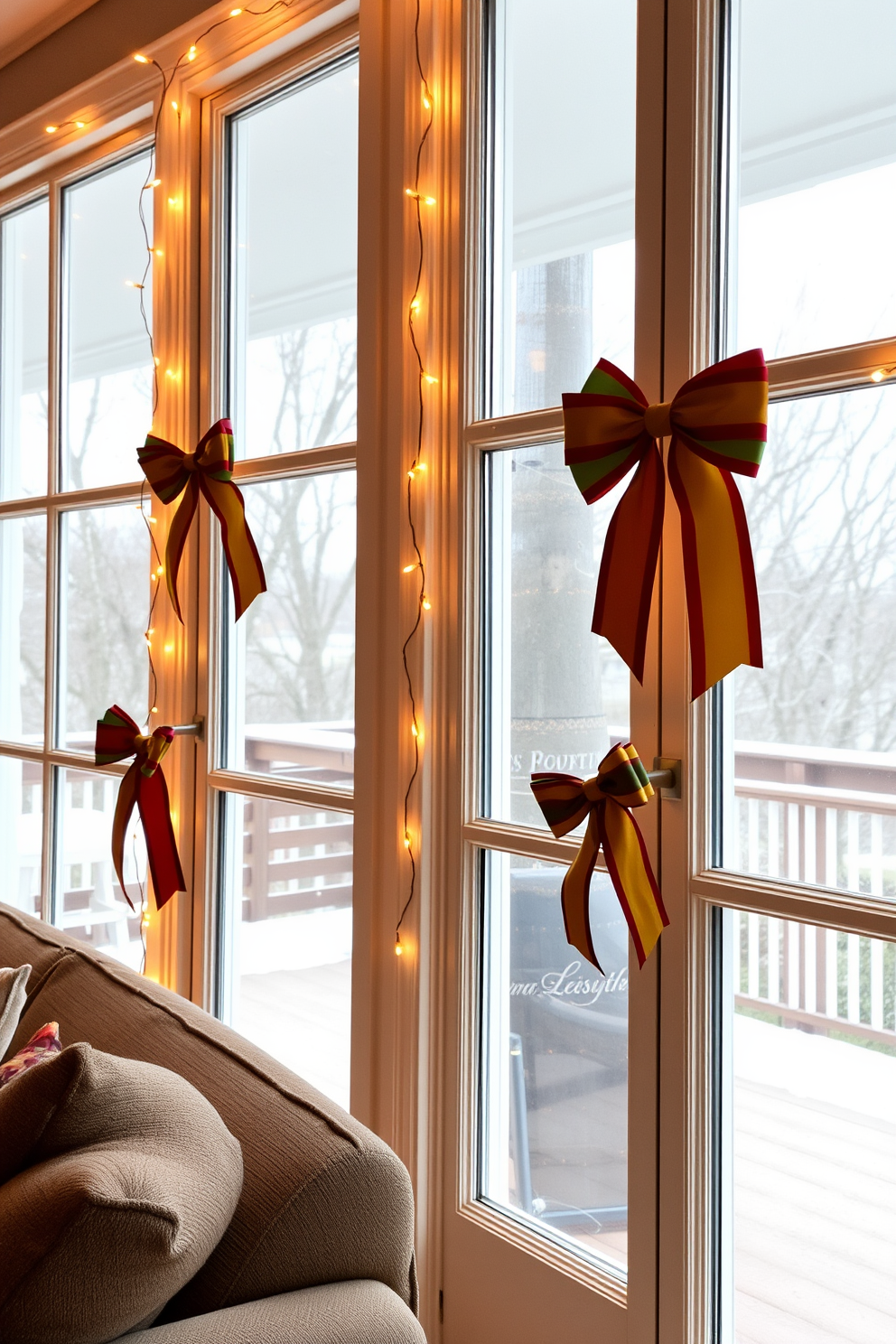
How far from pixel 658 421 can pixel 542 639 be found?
488 millimetres

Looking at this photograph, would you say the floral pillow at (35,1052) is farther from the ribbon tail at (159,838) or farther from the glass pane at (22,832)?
the glass pane at (22,832)

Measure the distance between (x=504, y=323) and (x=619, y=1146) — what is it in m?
1.34

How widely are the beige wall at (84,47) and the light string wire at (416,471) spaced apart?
776mm

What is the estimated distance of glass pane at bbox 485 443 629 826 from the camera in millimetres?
1771

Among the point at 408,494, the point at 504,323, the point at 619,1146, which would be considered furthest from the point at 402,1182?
the point at 504,323

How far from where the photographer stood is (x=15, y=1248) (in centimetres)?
94

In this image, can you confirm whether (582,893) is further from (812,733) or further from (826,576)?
(826,576)

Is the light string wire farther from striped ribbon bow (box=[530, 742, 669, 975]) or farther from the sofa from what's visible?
the sofa

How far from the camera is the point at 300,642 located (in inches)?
91.7

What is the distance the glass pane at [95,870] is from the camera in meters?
2.79

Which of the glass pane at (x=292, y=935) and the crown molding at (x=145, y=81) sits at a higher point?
the crown molding at (x=145, y=81)

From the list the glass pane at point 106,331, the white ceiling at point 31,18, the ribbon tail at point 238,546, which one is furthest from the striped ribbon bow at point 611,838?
the white ceiling at point 31,18

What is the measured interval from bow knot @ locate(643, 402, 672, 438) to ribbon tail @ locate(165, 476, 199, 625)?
1177 mm

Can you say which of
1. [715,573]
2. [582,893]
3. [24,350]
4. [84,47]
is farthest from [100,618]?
[715,573]
